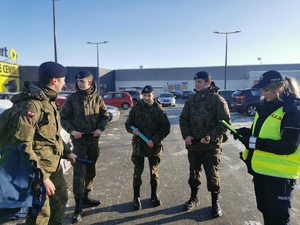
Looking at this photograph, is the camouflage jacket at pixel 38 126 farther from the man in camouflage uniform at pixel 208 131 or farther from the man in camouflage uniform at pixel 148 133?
the man in camouflage uniform at pixel 208 131

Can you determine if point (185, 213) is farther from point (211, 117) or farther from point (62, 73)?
point (62, 73)

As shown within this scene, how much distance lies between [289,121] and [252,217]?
1.86 m

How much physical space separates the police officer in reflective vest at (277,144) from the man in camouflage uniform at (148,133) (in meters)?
1.60

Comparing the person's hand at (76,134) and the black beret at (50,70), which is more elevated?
the black beret at (50,70)

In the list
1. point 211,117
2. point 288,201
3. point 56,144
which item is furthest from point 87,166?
point 288,201

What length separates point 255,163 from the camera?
8.21ft

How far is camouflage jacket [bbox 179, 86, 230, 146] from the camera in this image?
11.6 feet

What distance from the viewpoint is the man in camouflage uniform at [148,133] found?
12.6 feet

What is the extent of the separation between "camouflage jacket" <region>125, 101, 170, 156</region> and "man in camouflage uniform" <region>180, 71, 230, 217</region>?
0.40 m

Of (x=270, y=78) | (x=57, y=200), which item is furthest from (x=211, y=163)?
(x=57, y=200)

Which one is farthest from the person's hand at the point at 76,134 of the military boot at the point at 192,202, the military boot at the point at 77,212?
the military boot at the point at 192,202

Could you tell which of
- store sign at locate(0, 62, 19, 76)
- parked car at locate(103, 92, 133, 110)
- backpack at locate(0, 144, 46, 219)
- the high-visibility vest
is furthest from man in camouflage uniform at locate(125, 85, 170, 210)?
store sign at locate(0, 62, 19, 76)

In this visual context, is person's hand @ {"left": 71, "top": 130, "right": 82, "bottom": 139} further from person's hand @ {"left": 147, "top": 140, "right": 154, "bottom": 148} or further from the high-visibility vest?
the high-visibility vest

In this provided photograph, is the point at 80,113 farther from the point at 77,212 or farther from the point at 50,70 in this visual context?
the point at 77,212
